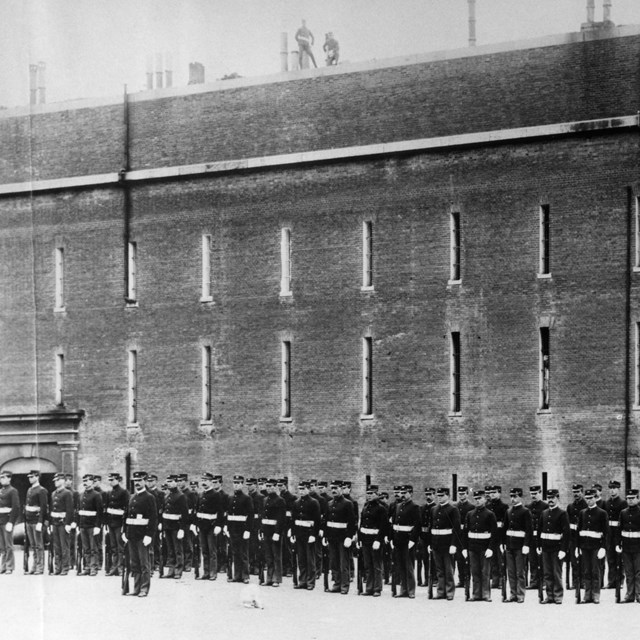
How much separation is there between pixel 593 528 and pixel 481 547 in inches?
66.0

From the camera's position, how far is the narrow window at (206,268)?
32.9 m

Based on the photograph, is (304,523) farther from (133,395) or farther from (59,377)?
(59,377)

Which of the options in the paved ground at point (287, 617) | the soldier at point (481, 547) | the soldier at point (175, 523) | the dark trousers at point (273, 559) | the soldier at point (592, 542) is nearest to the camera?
the paved ground at point (287, 617)

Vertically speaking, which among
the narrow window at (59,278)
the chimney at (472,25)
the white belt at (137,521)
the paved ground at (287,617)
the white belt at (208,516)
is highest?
the chimney at (472,25)

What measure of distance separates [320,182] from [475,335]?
4988 millimetres

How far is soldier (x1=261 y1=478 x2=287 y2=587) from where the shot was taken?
23469 millimetres

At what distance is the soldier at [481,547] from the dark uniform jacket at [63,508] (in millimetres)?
7156

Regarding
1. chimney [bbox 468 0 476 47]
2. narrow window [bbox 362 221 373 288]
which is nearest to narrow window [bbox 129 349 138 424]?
narrow window [bbox 362 221 373 288]

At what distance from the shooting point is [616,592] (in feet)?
68.0

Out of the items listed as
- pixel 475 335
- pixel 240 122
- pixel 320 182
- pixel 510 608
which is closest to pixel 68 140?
pixel 240 122

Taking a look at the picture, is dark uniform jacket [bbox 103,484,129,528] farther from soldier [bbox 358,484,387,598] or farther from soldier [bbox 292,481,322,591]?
soldier [bbox 358,484,387,598]

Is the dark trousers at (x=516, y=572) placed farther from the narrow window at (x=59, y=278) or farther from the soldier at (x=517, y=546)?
the narrow window at (x=59, y=278)

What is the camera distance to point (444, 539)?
69.9 ft

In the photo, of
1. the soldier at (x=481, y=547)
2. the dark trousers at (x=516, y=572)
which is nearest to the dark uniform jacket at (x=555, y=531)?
the dark trousers at (x=516, y=572)
